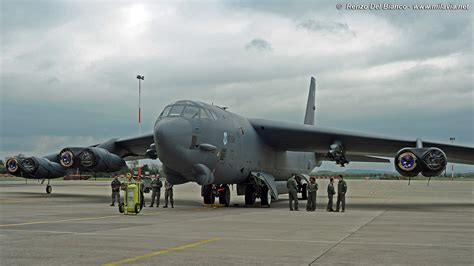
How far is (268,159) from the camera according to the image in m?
26.0

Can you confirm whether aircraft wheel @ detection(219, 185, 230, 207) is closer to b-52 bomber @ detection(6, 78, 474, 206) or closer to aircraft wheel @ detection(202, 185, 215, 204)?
b-52 bomber @ detection(6, 78, 474, 206)

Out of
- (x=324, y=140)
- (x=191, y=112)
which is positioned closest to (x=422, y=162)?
(x=324, y=140)

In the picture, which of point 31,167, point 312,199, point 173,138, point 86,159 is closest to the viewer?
point 173,138

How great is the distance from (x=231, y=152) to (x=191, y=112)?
2833mm

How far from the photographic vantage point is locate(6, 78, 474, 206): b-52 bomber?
19.5m

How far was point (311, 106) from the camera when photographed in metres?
35.1

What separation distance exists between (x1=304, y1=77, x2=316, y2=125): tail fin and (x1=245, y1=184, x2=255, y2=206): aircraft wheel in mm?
11269

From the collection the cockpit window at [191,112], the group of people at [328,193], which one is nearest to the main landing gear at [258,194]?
the group of people at [328,193]

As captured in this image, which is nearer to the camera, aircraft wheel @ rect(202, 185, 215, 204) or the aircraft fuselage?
the aircraft fuselage

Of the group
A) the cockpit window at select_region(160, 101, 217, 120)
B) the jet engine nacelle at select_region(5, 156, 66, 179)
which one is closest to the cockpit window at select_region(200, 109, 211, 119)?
the cockpit window at select_region(160, 101, 217, 120)

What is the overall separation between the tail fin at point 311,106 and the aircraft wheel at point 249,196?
37.0 ft

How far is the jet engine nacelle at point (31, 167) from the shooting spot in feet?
95.2

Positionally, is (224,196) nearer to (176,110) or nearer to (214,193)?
(214,193)

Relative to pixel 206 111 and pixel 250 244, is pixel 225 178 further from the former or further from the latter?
pixel 250 244
